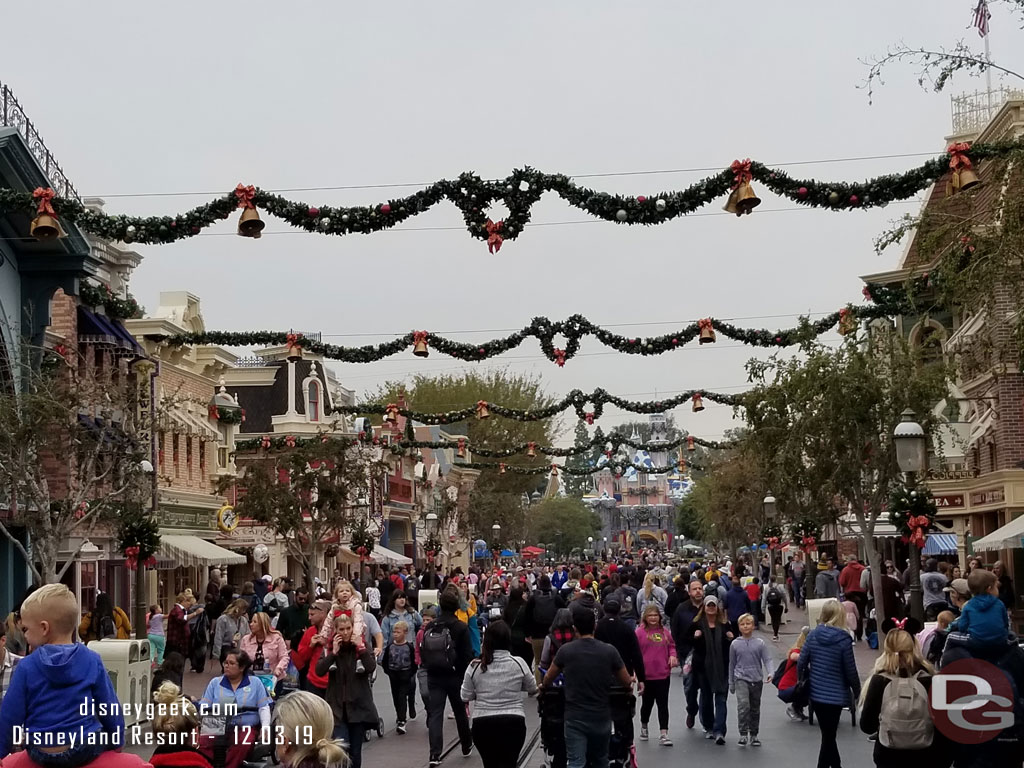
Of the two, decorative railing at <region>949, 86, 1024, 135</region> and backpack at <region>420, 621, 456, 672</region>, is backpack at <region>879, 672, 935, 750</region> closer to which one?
backpack at <region>420, 621, 456, 672</region>

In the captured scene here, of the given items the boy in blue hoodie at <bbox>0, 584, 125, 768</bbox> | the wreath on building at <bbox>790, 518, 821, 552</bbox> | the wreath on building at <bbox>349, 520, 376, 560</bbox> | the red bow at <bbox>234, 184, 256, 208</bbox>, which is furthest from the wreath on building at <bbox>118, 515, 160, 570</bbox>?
the boy in blue hoodie at <bbox>0, 584, 125, 768</bbox>

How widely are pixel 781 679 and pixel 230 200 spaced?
29.4ft

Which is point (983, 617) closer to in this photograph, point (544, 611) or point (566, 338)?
point (544, 611)

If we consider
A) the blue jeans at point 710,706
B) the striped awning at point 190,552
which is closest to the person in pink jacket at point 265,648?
the blue jeans at point 710,706

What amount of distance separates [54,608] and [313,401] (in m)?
57.9

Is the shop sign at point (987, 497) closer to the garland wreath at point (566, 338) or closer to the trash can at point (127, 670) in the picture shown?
the garland wreath at point (566, 338)

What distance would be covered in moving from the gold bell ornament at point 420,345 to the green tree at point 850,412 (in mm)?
7339

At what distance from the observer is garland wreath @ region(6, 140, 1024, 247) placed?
16.9 m

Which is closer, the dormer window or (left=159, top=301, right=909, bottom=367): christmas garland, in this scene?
(left=159, top=301, right=909, bottom=367): christmas garland

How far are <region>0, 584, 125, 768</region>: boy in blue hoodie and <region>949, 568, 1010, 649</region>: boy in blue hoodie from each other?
6350 mm

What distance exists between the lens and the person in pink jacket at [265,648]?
48.8ft

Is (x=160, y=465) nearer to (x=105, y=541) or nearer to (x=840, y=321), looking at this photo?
(x=105, y=541)

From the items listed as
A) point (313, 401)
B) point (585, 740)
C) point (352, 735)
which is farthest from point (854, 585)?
point (313, 401)

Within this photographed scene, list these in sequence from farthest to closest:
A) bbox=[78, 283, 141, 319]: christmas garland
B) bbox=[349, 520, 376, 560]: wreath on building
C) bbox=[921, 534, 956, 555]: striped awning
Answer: bbox=[349, 520, 376, 560]: wreath on building
bbox=[921, 534, 956, 555]: striped awning
bbox=[78, 283, 141, 319]: christmas garland
